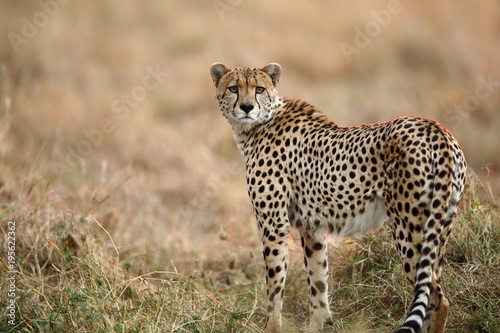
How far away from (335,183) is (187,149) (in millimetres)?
5046

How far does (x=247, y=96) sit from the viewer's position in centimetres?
385

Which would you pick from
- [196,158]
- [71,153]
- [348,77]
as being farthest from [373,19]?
[71,153]

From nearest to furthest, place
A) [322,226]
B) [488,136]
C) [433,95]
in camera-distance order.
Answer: [322,226] → [488,136] → [433,95]

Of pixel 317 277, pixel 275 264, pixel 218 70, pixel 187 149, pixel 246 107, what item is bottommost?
pixel 187 149

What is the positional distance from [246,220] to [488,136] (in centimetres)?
378

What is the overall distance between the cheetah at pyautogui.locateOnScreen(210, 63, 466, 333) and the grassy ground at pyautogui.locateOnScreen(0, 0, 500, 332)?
0.48m

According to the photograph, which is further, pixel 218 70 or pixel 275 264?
pixel 218 70

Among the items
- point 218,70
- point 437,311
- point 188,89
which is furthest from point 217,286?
point 188,89

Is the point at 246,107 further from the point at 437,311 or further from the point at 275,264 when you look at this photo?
the point at 437,311

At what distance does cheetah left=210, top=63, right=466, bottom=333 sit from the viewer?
9.77ft

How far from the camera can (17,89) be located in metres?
9.66

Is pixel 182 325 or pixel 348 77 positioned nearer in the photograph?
pixel 182 325

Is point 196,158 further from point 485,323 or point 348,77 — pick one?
point 485,323

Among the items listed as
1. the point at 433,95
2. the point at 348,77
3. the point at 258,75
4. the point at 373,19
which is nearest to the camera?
the point at 258,75
